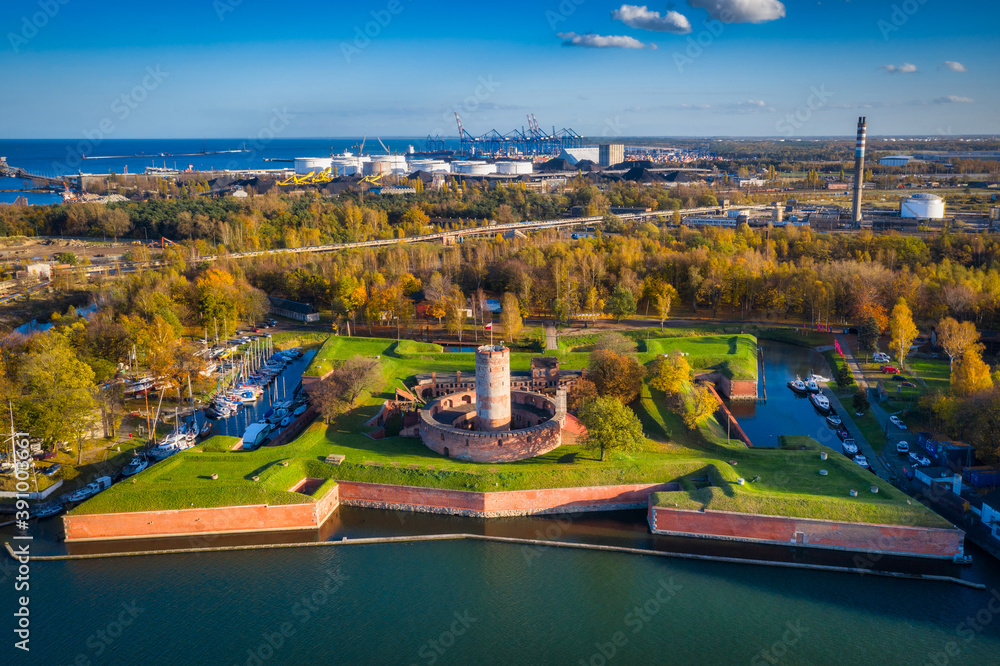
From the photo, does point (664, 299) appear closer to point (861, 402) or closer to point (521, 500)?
point (861, 402)

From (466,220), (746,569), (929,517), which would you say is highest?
(466,220)

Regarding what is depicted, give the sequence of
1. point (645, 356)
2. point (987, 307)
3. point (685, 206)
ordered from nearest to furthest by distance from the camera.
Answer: point (645, 356) < point (987, 307) < point (685, 206)

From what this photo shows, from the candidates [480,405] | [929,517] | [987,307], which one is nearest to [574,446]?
[480,405]

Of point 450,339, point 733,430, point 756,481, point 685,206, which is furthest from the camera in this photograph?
point 685,206

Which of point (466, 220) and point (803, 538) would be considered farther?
point (466, 220)

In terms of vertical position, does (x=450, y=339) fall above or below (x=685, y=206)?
below

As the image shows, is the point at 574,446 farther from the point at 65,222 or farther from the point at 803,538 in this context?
the point at 65,222

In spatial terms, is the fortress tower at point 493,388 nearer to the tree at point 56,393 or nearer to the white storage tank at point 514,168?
the tree at point 56,393
